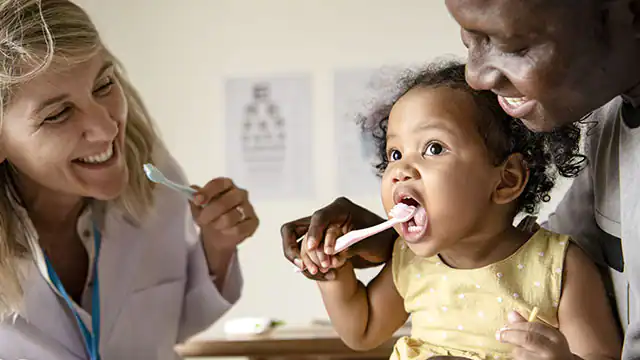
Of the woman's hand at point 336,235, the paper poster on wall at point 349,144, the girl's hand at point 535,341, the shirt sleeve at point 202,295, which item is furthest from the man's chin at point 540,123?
the paper poster on wall at point 349,144

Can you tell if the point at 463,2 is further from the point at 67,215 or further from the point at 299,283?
the point at 299,283

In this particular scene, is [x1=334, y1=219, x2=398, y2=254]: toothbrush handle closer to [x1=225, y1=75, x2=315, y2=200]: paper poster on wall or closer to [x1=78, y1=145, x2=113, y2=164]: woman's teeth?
[x1=78, y1=145, x2=113, y2=164]: woman's teeth

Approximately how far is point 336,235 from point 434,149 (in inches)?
6.0

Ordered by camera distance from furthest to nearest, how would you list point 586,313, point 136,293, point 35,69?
point 136,293
point 35,69
point 586,313

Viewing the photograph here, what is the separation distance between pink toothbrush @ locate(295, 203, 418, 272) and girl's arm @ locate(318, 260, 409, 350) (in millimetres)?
74

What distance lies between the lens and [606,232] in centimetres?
82

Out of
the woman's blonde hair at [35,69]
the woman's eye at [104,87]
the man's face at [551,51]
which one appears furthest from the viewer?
the woman's eye at [104,87]

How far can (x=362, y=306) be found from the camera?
95 cm

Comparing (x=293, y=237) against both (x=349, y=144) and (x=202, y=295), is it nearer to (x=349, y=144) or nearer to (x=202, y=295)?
(x=202, y=295)

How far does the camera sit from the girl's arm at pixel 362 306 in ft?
3.06

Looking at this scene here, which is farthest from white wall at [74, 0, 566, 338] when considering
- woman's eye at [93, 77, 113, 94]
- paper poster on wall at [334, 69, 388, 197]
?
woman's eye at [93, 77, 113, 94]

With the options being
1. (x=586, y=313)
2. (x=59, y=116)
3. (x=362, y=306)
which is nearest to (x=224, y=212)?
(x=59, y=116)

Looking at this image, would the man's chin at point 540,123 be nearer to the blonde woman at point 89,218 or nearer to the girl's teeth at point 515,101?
the girl's teeth at point 515,101

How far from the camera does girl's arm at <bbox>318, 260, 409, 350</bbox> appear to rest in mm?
932
